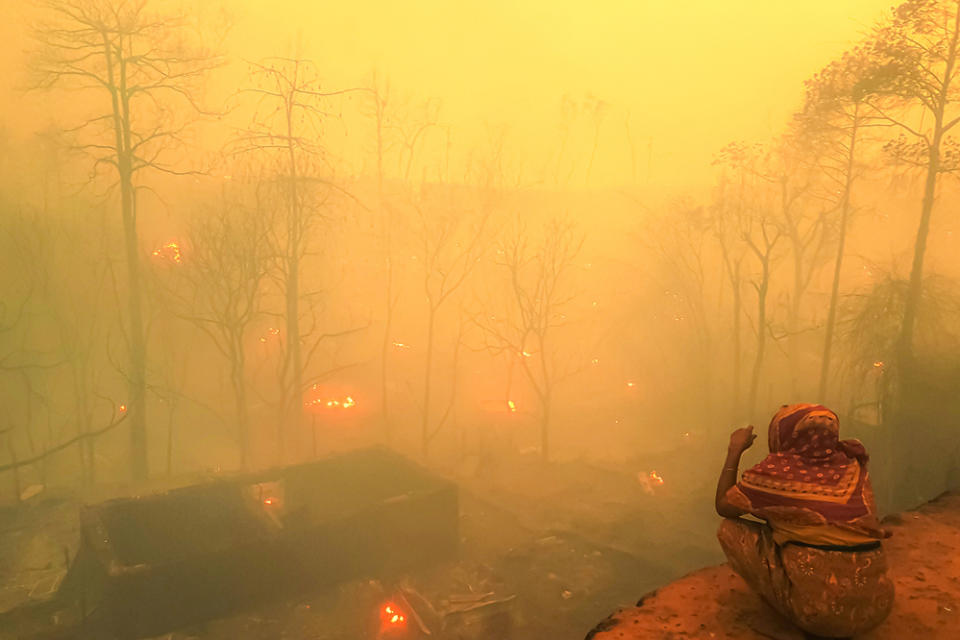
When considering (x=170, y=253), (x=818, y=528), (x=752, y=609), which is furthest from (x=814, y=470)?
(x=170, y=253)

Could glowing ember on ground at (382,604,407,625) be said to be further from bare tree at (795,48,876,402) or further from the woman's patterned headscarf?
bare tree at (795,48,876,402)

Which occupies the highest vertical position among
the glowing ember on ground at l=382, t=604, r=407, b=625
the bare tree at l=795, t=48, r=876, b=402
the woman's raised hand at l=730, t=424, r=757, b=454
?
the bare tree at l=795, t=48, r=876, b=402

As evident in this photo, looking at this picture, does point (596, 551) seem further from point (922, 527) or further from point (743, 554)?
point (743, 554)

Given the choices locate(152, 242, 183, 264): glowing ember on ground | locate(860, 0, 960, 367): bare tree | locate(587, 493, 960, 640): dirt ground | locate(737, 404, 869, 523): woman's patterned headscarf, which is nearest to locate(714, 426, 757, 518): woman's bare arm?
locate(737, 404, 869, 523): woman's patterned headscarf

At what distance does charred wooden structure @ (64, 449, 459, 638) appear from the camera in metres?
12.6

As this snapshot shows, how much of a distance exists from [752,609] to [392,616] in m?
10.6

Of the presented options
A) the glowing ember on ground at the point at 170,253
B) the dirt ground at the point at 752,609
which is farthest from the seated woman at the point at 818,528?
the glowing ember on ground at the point at 170,253

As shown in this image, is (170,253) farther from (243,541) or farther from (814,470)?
(814,470)

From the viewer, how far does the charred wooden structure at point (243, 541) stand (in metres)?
12.6

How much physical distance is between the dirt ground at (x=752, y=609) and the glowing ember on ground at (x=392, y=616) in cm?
971

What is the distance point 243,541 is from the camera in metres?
13.5

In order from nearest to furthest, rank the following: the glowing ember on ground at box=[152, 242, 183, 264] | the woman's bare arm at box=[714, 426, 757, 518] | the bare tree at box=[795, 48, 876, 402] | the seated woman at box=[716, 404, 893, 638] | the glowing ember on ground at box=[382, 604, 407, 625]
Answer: the seated woman at box=[716, 404, 893, 638] < the woman's bare arm at box=[714, 426, 757, 518] < the glowing ember on ground at box=[382, 604, 407, 625] < the bare tree at box=[795, 48, 876, 402] < the glowing ember on ground at box=[152, 242, 183, 264]

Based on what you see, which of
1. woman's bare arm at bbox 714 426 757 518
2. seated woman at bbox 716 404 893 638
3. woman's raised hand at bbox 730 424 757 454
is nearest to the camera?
seated woman at bbox 716 404 893 638

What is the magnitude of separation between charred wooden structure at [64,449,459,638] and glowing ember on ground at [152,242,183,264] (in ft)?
72.5
